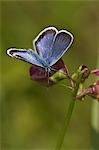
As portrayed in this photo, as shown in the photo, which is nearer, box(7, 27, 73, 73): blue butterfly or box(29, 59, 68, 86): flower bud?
box(7, 27, 73, 73): blue butterfly

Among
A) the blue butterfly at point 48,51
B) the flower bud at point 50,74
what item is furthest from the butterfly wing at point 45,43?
the flower bud at point 50,74

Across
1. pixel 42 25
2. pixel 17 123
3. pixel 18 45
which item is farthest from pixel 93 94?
pixel 42 25

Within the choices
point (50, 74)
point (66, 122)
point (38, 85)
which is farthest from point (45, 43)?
point (38, 85)

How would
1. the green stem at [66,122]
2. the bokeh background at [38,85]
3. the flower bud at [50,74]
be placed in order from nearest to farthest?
the green stem at [66,122], the flower bud at [50,74], the bokeh background at [38,85]

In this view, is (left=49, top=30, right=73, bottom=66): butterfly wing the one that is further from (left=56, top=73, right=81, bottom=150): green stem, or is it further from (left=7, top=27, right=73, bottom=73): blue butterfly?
(left=56, top=73, right=81, bottom=150): green stem

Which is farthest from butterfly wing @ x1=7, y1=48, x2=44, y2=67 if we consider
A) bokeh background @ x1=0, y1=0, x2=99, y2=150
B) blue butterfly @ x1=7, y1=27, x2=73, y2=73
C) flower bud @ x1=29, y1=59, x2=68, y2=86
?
bokeh background @ x1=0, y1=0, x2=99, y2=150

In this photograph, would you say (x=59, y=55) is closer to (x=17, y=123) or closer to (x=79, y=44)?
(x=17, y=123)

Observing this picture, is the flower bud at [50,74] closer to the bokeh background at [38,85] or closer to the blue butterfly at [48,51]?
the blue butterfly at [48,51]
